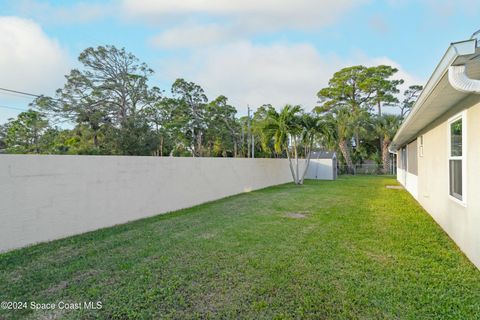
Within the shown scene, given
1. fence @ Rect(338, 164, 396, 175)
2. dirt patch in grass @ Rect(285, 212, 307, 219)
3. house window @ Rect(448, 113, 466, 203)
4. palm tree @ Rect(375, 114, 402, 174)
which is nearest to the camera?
house window @ Rect(448, 113, 466, 203)

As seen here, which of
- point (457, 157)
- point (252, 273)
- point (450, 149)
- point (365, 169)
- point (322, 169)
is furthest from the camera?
point (365, 169)

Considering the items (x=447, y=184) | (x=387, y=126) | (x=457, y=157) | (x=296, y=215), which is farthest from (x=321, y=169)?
(x=457, y=157)

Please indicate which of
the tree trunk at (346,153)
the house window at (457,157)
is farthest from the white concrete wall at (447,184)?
the tree trunk at (346,153)

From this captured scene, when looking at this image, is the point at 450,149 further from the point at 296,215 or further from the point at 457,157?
the point at 296,215

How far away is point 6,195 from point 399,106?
32.3m

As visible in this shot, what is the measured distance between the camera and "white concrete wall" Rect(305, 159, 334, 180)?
19389 millimetres

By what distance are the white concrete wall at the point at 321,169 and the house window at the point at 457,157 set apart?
15.1 meters

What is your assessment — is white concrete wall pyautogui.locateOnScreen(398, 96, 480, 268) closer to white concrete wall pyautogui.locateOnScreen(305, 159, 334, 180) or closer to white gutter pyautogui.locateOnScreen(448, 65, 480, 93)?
white gutter pyautogui.locateOnScreen(448, 65, 480, 93)

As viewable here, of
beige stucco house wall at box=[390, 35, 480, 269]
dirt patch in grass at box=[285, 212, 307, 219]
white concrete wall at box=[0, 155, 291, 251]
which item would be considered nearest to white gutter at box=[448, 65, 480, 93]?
beige stucco house wall at box=[390, 35, 480, 269]

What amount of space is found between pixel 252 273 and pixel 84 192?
3.68 metres

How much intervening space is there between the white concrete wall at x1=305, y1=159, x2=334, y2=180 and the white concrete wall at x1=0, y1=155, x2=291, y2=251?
13.3 m

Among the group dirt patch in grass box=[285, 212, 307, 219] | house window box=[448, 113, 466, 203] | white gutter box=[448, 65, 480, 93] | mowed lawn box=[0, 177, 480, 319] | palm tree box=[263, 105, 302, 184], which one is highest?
palm tree box=[263, 105, 302, 184]

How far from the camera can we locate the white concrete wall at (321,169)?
1939cm

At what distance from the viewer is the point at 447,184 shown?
15.3 ft
